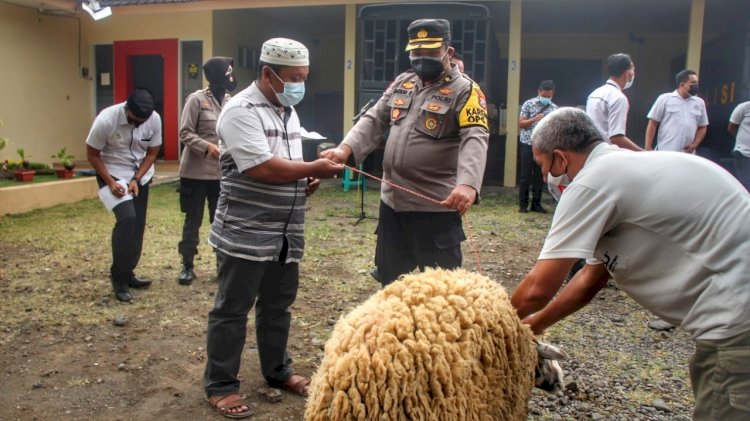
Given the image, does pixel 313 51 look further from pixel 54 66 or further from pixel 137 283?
pixel 137 283

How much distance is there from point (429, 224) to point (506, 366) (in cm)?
153

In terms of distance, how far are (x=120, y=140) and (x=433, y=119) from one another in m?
3.19

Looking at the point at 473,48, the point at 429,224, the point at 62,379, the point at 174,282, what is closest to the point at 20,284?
the point at 174,282

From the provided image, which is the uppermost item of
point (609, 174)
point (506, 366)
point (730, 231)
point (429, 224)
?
point (609, 174)

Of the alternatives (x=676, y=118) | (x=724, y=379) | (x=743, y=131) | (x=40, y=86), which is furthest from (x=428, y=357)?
(x=40, y=86)

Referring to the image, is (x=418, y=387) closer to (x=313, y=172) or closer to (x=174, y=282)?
(x=313, y=172)

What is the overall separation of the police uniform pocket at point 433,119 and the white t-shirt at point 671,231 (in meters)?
→ 1.42

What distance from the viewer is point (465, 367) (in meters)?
2.21

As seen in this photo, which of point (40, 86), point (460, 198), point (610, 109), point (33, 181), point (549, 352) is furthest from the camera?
point (40, 86)

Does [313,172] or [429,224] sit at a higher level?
[313,172]

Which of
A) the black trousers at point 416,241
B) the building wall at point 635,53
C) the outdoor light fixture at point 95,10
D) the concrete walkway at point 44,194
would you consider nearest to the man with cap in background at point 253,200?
the black trousers at point 416,241

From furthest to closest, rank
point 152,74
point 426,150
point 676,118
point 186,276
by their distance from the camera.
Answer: point 152,74
point 676,118
point 186,276
point 426,150

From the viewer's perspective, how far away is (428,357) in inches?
84.4

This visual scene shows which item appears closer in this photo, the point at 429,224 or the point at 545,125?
the point at 545,125
